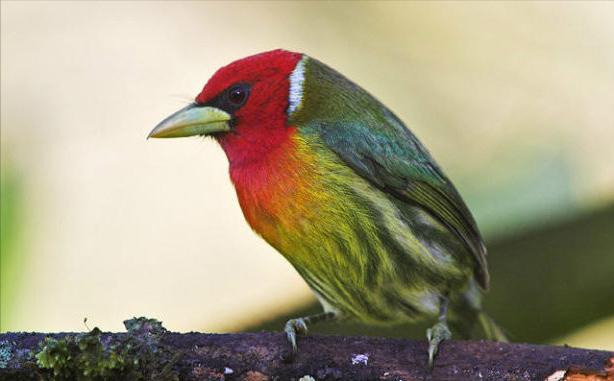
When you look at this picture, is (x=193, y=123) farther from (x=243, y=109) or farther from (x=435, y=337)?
(x=435, y=337)

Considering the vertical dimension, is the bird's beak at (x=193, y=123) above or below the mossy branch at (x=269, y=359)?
above

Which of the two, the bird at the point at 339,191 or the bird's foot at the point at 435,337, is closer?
the bird's foot at the point at 435,337

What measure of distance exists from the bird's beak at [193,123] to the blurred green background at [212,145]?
1.62 feet

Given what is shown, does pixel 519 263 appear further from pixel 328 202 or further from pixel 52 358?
pixel 52 358

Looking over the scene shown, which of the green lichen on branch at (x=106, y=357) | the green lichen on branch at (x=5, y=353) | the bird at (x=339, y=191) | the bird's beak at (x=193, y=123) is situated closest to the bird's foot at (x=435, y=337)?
the bird at (x=339, y=191)

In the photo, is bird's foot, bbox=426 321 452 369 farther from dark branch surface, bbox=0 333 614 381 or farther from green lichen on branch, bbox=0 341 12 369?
green lichen on branch, bbox=0 341 12 369

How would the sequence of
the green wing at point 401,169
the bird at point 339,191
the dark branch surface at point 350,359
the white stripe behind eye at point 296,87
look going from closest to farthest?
1. the dark branch surface at point 350,359
2. the bird at point 339,191
3. the green wing at point 401,169
4. the white stripe behind eye at point 296,87

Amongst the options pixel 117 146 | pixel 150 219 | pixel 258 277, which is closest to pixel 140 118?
pixel 117 146

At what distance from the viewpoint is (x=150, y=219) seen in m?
5.16

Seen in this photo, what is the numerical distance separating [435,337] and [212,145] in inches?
108

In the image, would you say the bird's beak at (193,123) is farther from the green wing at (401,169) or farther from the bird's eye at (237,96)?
the green wing at (401,169)

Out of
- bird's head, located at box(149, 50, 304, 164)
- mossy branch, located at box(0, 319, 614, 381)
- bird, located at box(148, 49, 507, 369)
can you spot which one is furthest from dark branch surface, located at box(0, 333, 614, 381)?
bird's head, located at box(149, 50, 304, 164)

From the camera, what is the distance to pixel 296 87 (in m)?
3.47

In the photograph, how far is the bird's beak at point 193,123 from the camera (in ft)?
11.1
